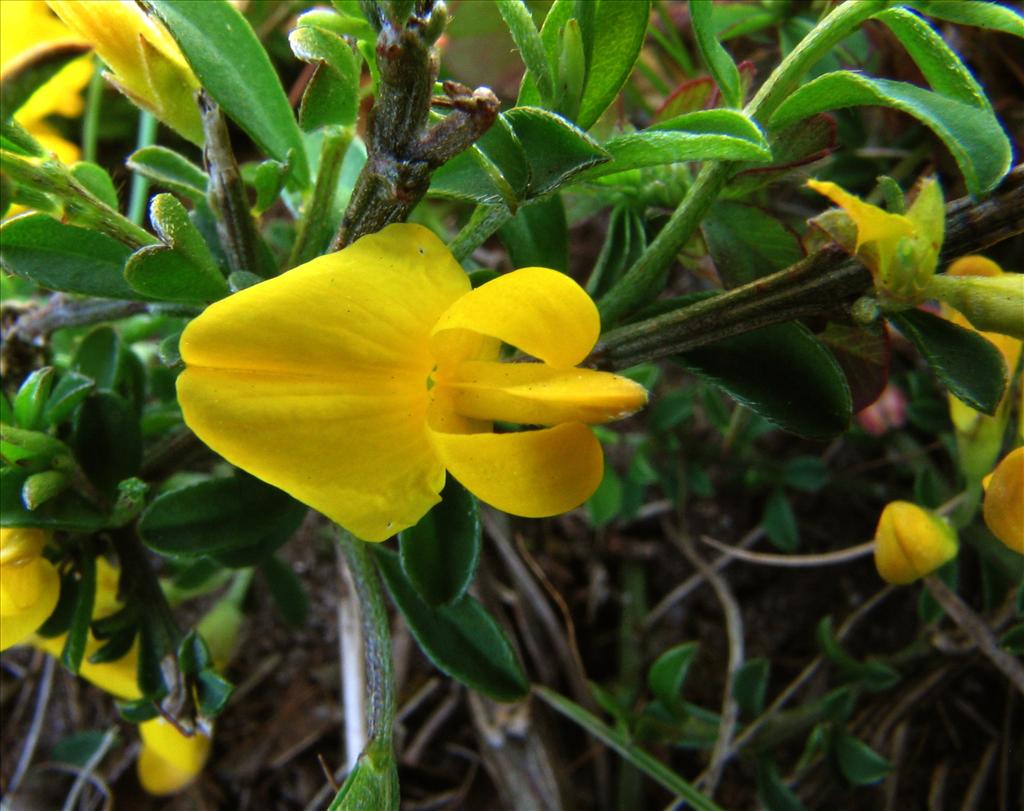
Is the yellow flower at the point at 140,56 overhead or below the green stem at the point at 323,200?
overhead

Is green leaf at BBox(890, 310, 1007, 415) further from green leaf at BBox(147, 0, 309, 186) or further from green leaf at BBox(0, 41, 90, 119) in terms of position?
green leaf at BBox(0, 41, 90, 119)

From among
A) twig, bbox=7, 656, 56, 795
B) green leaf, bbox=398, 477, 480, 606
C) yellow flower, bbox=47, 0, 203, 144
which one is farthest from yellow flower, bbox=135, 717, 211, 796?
yellow flower, bbox=47, 0, 203, 144

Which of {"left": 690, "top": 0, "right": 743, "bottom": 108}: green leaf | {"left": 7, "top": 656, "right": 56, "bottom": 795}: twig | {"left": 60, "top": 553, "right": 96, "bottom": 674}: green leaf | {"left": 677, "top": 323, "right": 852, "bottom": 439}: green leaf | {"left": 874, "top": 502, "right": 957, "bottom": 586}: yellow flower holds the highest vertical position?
{"left": 690, "top": 0, "right": 743, "bottom": 108}: green leaf

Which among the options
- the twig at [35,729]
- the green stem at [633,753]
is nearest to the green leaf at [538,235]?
the green stem at [633,753]

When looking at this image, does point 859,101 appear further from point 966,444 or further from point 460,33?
point 460,33

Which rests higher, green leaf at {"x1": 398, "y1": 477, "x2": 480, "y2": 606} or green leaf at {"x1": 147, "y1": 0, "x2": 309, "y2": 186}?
green leaf at {"x1": 147, "y1": 0, "x2": 309, "y2": 186}

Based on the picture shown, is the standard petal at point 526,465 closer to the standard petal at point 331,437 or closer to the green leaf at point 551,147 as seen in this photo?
the standard petal at point 331,437
